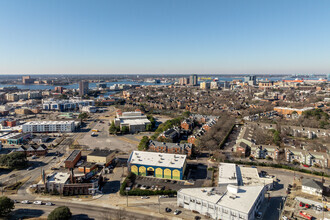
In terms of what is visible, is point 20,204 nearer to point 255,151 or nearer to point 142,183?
point 142,183

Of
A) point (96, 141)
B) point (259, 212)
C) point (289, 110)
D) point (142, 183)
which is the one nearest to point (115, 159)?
point (142, 183)

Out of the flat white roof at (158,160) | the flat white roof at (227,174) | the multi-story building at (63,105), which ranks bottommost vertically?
the flat white roof at (227,174)

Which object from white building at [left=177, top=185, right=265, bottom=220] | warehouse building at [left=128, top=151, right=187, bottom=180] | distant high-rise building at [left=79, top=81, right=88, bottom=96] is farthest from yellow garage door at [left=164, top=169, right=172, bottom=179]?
distant high-rise building at [left=79, top=81, right=88, bottom=96]

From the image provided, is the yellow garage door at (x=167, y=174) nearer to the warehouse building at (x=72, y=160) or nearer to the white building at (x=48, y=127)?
the warehouse building at (x=72, y=160)

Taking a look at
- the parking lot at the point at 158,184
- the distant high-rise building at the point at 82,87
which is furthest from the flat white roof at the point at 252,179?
the distant high-rise building at the point at 82,87

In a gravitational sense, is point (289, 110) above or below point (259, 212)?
above

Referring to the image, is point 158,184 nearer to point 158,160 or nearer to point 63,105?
point 158,160
